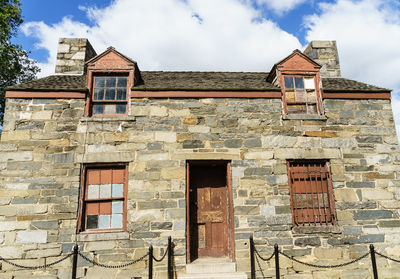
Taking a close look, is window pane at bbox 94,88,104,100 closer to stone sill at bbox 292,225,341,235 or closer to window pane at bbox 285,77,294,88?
window pane at bbox 285,77,294,88

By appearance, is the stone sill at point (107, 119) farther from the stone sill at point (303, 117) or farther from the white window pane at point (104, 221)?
the stone sill at point (303, 117)

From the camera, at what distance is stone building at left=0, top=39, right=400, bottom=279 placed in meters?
6.15

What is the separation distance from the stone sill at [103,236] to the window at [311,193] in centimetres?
416

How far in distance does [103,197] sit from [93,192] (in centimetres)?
28

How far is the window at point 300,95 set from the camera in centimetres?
740

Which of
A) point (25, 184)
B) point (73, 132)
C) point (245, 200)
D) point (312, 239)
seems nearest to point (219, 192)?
point (245, 200)

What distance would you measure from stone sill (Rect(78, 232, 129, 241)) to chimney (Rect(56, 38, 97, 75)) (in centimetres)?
523

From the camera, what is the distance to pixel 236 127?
6.92 m

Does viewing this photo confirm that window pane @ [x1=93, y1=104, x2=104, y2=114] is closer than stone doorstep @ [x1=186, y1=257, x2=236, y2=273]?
No

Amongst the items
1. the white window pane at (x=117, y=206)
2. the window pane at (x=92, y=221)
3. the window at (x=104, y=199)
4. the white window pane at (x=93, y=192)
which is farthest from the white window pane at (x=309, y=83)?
the window pane at (x=92, y=221)

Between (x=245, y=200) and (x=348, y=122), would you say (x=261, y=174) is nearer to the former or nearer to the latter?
(x=245, y=200)

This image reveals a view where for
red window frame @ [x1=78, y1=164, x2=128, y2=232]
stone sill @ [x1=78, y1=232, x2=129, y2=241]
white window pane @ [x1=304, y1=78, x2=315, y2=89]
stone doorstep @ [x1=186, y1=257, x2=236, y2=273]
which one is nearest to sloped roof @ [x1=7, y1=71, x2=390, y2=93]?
white window pane @ [x1=304, y1=78, x2=315, y2=89]

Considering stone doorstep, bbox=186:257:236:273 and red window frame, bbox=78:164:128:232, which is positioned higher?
red window frame, bbox=78:164:128:232

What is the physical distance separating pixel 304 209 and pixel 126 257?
4.47 m
